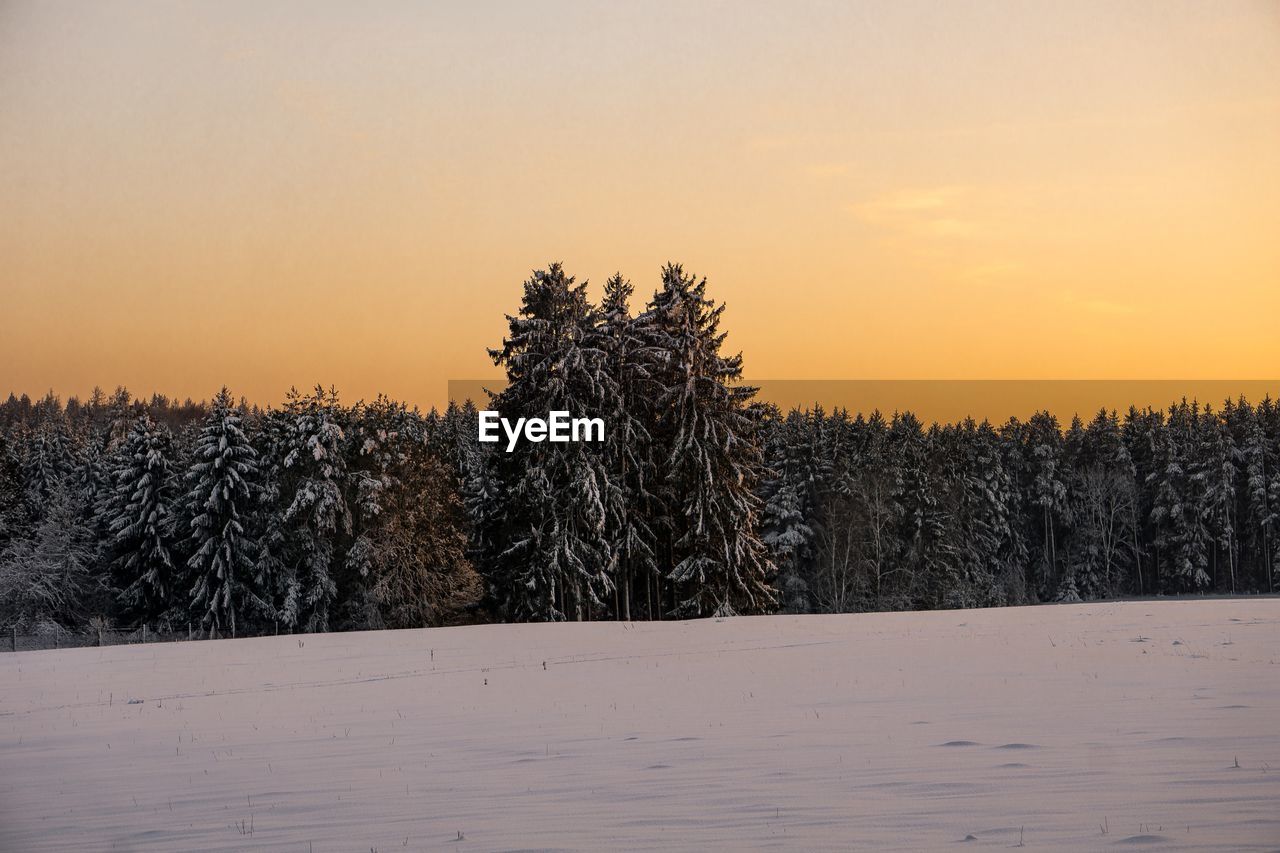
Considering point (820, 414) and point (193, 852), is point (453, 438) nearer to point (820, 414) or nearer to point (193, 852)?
point (820, 414)

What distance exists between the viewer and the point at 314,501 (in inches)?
2633

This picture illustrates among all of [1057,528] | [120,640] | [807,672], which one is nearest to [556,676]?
[807,672]

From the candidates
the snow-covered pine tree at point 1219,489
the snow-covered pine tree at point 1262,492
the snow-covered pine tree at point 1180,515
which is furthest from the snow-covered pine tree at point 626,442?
the snow-covered pine tree at point 1262,492

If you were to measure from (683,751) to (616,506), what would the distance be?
39.1 m

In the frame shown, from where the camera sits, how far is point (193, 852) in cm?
1107

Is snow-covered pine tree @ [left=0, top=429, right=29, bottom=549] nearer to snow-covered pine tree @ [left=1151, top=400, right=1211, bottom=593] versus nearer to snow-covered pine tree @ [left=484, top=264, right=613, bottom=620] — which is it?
snow-covered pine tree @ [left=484, top=264, right=613, bottom=620]

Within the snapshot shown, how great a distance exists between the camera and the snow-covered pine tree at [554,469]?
53.3 m

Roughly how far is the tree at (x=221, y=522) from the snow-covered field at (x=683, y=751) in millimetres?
37549

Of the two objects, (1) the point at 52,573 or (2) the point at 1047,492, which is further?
(2) the point at 1047,492

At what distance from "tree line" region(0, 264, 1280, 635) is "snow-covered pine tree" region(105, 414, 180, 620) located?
0.17m

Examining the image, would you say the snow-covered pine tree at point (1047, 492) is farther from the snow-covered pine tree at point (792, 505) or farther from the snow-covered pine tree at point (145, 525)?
the snow-covered pine tree at point (145, 525)

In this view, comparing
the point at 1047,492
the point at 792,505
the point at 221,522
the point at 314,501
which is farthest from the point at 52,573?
the point at 1047,492

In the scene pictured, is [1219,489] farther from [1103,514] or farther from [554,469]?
[554,469]

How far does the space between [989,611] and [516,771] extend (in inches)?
1277
